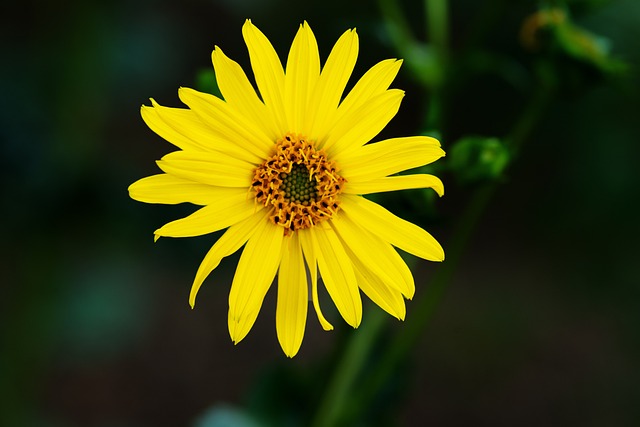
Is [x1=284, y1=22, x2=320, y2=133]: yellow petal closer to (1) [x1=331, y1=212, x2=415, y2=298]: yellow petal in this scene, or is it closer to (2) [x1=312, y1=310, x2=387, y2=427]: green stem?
(1) [x1=331, y1=212, x2=415, y2=298]: yellow petal

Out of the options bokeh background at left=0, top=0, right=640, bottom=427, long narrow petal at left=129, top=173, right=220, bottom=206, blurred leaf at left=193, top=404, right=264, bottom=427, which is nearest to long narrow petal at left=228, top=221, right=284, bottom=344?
long narrow petal at left=129, top=173, right=220, bottom=206

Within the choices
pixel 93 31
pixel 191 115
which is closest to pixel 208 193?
pixel 191 115

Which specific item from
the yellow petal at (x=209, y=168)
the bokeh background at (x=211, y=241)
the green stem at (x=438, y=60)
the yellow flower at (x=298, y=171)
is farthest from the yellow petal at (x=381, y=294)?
the bokeh background at (x=211, y=241)

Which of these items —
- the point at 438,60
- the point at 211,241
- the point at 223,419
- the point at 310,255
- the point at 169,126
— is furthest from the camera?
the point at 211,241

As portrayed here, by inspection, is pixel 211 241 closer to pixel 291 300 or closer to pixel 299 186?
pixel 299 186

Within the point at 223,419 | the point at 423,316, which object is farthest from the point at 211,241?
the point at 423,316

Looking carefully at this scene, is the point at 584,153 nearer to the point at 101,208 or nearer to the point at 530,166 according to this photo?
the point at 530,166

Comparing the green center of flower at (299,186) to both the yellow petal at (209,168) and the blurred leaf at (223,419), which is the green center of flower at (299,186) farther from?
the blurred leaf at (223,419)
